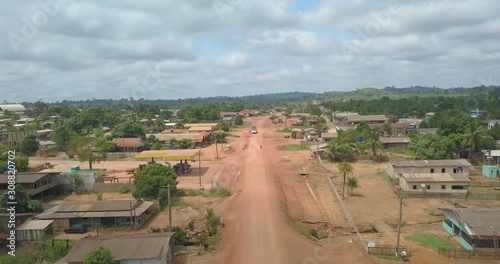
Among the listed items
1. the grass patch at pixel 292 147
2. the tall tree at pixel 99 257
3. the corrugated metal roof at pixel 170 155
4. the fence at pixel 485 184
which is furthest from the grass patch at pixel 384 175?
the tall tree at pixel 99 257

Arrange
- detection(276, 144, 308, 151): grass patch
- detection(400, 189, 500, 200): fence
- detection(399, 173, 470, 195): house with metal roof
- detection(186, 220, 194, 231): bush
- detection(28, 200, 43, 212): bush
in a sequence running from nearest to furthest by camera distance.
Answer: detection(186, 220, 194, 231): bush < detection(28, 200, 43, 212): bush < detection(400, 189, 500, 200): fence < detection(399, 173, 470, 195): house with metal roof < detection(276, 144, 308, 151): grass patch

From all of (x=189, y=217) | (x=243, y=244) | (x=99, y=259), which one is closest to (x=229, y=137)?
(x=189, y=217)

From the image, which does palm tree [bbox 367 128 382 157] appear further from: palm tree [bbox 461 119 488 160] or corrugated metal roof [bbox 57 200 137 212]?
corrugated metal roof [bbox 57 200 137 212]

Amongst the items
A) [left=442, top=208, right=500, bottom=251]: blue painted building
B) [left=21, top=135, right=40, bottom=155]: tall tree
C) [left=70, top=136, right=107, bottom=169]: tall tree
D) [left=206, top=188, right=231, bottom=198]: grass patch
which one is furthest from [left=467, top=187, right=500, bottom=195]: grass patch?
[left=21, top=135, right=40, bottom=155]: tall tree

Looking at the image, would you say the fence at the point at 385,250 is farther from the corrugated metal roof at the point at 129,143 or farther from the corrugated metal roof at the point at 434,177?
the corrugated metal roof at the point at 129,143

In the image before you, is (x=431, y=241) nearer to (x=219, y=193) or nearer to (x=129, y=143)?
(x=219, y=193)

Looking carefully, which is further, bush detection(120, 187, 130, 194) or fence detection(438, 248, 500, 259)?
bush detection(120, 187, 130, 194)
